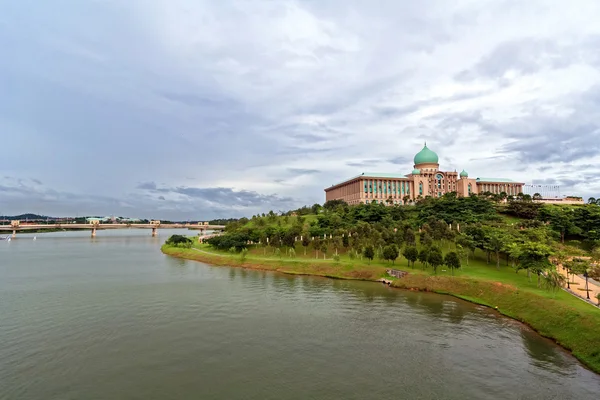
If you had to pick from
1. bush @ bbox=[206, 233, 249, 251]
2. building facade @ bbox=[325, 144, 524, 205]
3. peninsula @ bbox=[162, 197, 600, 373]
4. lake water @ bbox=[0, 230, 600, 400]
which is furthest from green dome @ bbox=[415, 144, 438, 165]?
lake water @ bbox=[0, 230, 600, 400]

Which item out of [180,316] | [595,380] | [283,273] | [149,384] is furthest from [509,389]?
[283,273]

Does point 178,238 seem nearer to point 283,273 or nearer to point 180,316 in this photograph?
point 283,273

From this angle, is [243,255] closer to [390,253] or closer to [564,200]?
[390,253]

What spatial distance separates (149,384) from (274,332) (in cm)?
1313

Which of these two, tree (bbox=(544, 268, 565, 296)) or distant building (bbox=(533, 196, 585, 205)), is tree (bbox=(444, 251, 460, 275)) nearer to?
tree (bbox=(544, 268, 565, 296))

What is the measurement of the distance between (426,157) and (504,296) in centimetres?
12828

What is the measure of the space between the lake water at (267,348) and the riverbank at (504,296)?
176 cm

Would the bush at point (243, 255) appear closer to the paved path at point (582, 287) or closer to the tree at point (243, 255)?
the tree at point (243, 255)

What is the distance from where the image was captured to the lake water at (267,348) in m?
24.4

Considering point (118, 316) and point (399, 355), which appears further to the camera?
point (118, 316)

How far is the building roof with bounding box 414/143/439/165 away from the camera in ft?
545

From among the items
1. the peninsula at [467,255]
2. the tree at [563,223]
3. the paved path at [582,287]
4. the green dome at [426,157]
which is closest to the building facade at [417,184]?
the green dome at [426,157]

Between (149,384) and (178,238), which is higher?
(178,238)

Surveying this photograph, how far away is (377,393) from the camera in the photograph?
23766mm
